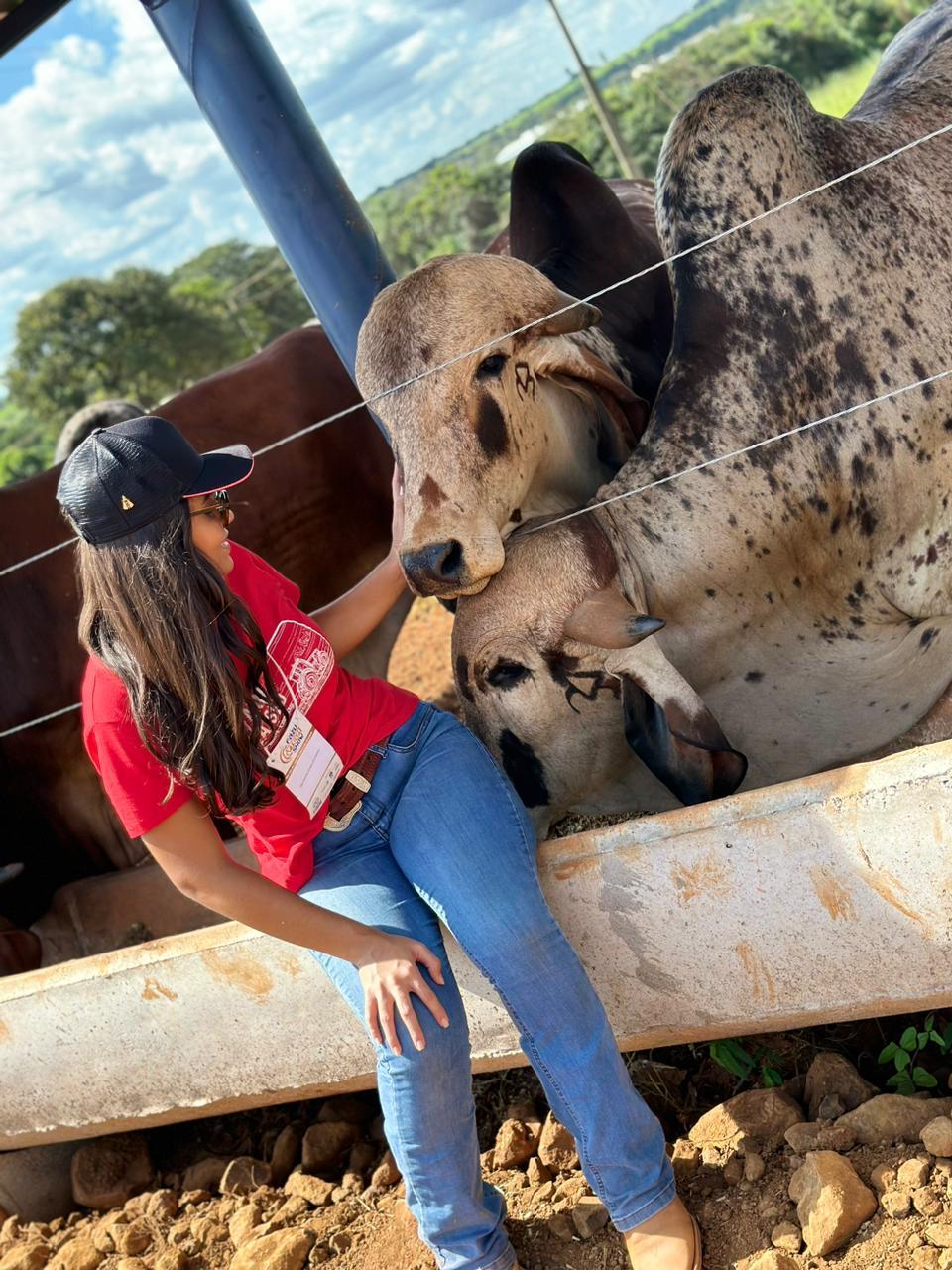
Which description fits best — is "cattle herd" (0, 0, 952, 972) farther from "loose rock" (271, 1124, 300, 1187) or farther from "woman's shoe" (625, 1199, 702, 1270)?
"loose rock" (271, 1124, 300, 1187)

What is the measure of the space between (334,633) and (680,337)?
3.49 feet

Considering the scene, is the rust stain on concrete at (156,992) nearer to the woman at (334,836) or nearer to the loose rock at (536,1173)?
the woman at (334,836)

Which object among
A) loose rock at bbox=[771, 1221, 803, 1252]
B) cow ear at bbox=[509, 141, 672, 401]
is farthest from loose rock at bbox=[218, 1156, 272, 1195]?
cow ear at bbox=[509, 141, 672, 401]

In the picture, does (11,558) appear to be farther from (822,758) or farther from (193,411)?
(822,758)

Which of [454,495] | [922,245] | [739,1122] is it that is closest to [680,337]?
[922,245]

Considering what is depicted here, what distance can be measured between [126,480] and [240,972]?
3.49 ft

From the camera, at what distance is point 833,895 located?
2.30 meters

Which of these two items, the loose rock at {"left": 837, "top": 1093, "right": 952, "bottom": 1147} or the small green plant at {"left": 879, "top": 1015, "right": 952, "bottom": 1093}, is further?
the small green plant at {"left": 879, "top": 1015, "right": 952, "bottom": 1093}

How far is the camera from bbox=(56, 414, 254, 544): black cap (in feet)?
7.23

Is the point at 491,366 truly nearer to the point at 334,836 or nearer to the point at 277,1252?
the point at 334,836

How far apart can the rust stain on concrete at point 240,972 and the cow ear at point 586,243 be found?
1.83 m

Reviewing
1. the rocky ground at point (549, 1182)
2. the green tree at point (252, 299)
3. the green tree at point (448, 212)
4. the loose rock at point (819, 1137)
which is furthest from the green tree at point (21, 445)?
the loose rock at point (819, 1137)

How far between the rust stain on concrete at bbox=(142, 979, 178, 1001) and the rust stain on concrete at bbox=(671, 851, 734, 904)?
3.55 ft

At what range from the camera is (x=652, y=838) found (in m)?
2.44
